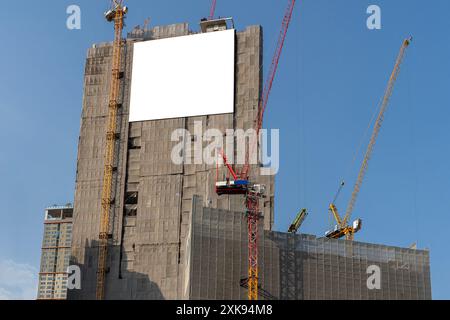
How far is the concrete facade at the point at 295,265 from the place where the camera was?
145 meters

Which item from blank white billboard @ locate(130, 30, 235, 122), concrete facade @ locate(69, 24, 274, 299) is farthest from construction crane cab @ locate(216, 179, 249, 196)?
blank white billboard @ locate(130, 30, 235, 122)

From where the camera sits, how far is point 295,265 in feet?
508

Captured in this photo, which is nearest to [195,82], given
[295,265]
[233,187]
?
[233,187]

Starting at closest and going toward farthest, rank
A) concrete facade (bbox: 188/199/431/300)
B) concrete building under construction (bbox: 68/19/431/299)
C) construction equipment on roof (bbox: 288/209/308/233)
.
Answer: concrete facade (bbox: 188/199/431/300) → concrete building under construction (bbox: 68/19/431/299) → construction equipment on roof (bbox: 288/209/308/233)

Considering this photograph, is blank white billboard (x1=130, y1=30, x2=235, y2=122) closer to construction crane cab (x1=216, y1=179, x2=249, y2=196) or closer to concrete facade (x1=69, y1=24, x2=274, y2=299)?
concrete facade (x1=69, y1=24, x2=274, y2=299)

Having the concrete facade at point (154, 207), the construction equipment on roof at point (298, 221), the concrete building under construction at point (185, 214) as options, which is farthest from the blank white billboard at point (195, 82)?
the construction equipment on roof at point (298, 221)

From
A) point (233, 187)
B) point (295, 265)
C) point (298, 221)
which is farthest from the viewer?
point (298, 221)

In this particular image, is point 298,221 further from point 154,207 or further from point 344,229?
point 154,207

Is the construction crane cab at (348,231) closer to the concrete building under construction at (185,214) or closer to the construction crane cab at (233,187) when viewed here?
the concrete building under construction at (185,214)

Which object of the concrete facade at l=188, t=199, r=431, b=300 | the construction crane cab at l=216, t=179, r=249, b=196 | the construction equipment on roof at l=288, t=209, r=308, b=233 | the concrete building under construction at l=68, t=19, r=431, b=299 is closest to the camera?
the concrete facade at l=188, t=199, r=431, b=300

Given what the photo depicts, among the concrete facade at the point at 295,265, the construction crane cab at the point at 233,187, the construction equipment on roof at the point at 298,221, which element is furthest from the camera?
the construction equipment on roof at the point at 298,221

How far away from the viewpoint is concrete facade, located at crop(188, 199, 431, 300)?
145125 mm
